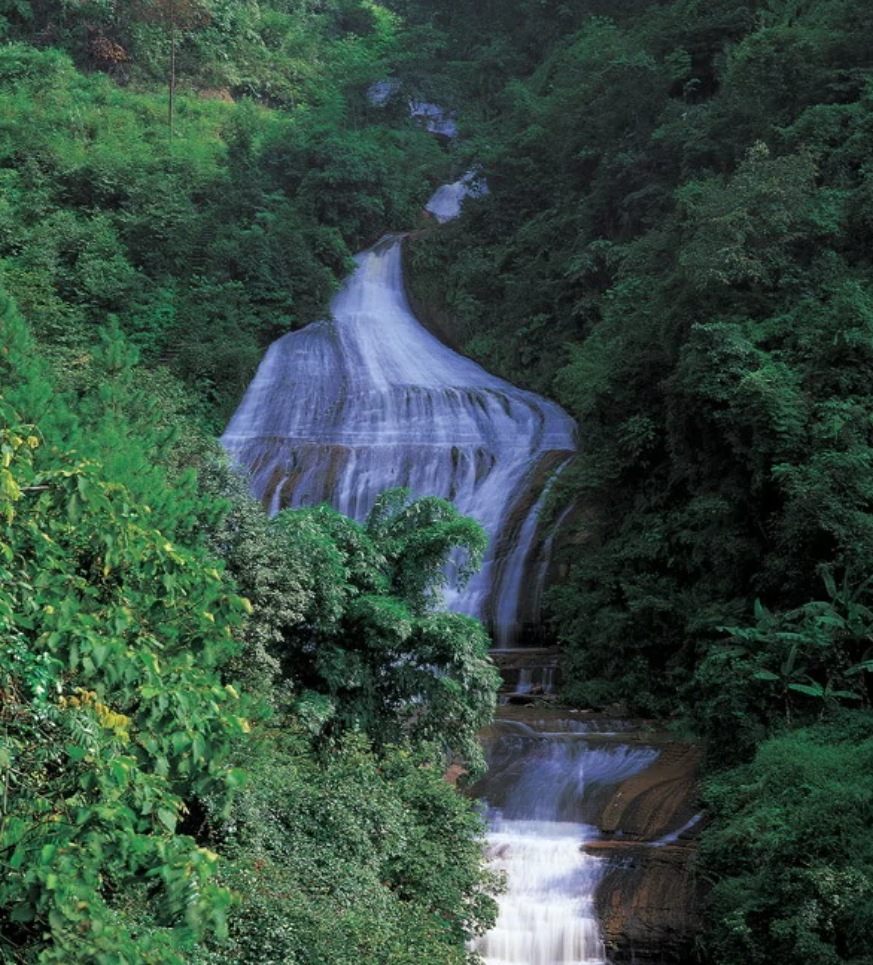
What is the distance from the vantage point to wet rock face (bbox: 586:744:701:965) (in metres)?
10.6

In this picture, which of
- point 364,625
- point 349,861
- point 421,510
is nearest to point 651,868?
point 349,861

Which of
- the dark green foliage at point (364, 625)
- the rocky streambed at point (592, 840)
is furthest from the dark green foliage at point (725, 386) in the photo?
the dark green foliage at point (364, 625)

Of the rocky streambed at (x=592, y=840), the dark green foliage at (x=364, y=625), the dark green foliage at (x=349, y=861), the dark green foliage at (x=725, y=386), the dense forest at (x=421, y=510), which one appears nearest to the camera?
the dense forest at (x=421, y=510)

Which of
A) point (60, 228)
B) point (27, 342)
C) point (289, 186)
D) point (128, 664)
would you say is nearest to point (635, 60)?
point (289, 186)

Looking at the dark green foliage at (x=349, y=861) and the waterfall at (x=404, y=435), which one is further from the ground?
the waterfall at (x=404, y=435)

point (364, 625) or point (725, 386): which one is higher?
point (725, 386)

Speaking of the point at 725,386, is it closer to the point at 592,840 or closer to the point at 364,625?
the point at 364,625

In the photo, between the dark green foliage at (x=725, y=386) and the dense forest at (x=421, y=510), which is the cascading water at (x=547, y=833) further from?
the dark green foliage at (x=725, y=386)

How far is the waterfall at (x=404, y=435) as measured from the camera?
66.1ft

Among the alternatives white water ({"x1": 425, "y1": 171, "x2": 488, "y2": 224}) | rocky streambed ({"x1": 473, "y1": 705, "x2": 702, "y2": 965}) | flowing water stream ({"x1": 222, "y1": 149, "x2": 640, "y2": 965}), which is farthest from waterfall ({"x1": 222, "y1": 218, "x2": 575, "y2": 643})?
→ white water ({"x1": 425, "y1": 171, "x2": 488, "y2": 224})

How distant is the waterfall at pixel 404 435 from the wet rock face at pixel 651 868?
619 cm

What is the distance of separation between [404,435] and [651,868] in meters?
14.2

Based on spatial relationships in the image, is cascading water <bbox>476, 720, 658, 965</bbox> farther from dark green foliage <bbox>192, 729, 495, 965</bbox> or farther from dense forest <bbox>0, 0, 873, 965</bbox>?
dense forest <bbox>0, 0, 873, 965</bbox>

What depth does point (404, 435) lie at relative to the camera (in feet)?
79.8
